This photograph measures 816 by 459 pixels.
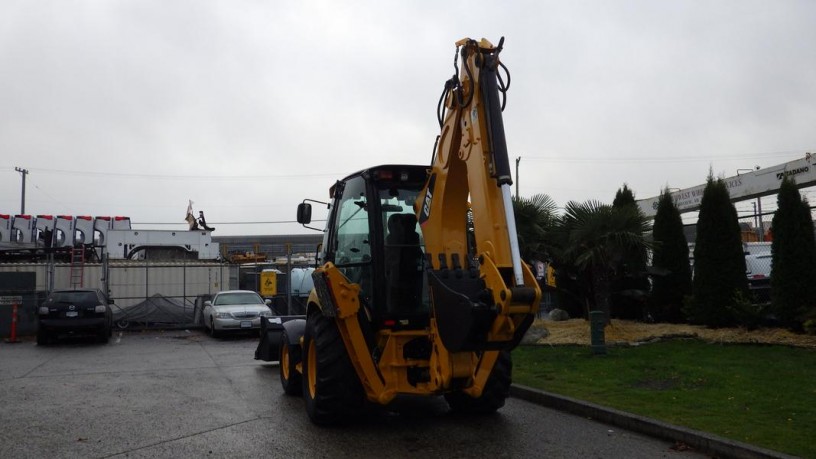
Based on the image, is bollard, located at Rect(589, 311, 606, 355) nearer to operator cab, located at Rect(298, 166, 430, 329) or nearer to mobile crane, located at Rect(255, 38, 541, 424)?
mobile crane, located at Rect(255, 38, 541, 424)

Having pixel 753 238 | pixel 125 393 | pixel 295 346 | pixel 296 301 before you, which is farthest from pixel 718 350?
pixel 753 238

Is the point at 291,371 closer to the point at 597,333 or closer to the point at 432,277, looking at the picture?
the point at 432,277

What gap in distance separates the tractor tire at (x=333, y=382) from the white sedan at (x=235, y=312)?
11.8 meters

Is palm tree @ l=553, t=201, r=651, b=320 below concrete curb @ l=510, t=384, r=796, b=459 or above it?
above

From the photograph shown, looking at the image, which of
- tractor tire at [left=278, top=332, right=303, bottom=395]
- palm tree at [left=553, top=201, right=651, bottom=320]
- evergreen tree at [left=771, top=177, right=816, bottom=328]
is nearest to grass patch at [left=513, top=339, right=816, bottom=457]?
evergreen tree at [left=771, top=177, right=816, bottom=328]

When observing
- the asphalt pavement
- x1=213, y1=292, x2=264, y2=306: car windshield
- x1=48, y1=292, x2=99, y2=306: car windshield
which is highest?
x1=48, y1=292, x2=99, y2=306: car windshield

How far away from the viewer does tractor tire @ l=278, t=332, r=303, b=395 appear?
30.1 ft

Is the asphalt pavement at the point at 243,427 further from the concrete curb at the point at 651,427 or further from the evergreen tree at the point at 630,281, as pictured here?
the evergreen tree at the point at 630,281

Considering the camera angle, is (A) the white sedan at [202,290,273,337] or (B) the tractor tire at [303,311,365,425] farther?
(A) the white sedan at [202,290,273,337]

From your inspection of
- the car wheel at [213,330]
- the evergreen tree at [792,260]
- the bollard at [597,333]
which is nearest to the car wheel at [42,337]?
the car wheel at [213,330]

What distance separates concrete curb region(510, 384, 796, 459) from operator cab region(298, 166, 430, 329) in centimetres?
226

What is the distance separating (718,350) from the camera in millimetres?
11234

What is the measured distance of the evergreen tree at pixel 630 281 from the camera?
13570 millimetres

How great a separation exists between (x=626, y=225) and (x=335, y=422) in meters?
8.23
